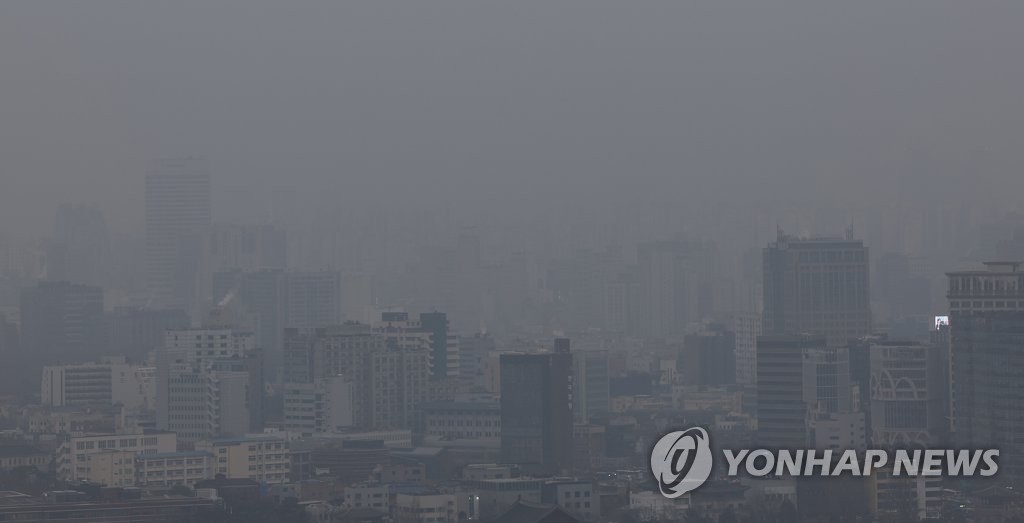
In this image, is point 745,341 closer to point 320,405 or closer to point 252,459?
point 320,405

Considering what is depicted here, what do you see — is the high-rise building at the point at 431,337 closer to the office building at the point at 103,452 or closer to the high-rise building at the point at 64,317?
the high-rise building at the point at 64,317

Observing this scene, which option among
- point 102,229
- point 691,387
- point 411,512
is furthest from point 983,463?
point 102,229

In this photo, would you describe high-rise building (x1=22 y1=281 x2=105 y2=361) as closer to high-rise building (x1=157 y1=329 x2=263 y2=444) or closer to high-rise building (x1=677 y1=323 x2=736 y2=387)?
high-rise building (x1=157 y1=329 x2=263 y2=444)

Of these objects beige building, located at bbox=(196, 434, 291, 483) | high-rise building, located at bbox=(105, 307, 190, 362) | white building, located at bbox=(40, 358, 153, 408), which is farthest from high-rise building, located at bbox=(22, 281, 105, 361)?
beige building, located at bbox=(196, 434, 291, 483)

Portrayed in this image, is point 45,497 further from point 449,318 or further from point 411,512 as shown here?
point 449,318

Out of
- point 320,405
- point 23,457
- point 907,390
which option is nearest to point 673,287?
point 320,405

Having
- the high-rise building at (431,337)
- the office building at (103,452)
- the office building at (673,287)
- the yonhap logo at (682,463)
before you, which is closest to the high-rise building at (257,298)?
the high-rise building at (431,337)
